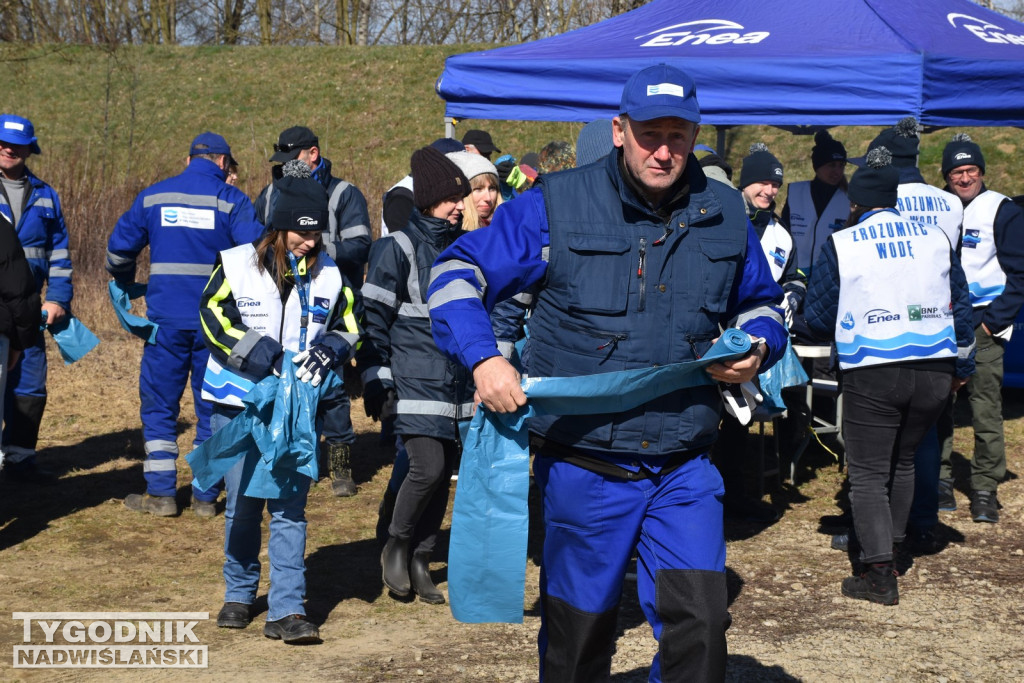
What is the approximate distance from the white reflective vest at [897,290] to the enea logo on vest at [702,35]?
9.88ft

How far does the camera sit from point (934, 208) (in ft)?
22.2

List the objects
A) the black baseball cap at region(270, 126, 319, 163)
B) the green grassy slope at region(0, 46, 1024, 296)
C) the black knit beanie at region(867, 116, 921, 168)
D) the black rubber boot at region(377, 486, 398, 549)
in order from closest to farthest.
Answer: the black rubber boot at region(377, 486, 398, 549)
the black knit beanie at region(867, 116, 921, 168)
the black baseball cap at region(270, 126, 319, 163)
the green grassy slope at region(0, 46, 1024, 296)

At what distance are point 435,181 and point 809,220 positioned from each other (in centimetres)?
370

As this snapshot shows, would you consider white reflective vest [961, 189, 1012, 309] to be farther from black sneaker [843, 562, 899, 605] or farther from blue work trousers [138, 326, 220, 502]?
blue work trousers [138, 326, 220, 502]

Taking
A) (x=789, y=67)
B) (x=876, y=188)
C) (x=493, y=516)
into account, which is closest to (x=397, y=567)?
(x=493, y=516)

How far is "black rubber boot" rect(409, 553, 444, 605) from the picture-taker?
5555 mm

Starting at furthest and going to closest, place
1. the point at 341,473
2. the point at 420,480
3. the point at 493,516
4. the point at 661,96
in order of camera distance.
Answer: the point at 341,473, the point at 420,480, the point at 493,516, the point at 661,96

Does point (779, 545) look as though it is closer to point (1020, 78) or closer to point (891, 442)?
point (891, 442)

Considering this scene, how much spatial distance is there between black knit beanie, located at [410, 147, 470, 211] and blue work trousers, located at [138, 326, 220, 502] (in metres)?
2.17

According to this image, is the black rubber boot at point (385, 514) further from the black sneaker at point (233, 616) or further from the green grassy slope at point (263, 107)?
the green grassy slope at point (263, 107)

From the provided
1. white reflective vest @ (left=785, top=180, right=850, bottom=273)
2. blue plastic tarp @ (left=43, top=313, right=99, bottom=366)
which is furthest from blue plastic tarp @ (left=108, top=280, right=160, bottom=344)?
white reflective vest @ (left=785, top=180, right=850, bottom=273)

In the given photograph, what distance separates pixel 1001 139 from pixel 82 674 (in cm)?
2029

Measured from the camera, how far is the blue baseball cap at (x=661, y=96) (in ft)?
10.7

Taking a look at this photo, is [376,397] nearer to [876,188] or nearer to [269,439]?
[269,439]
